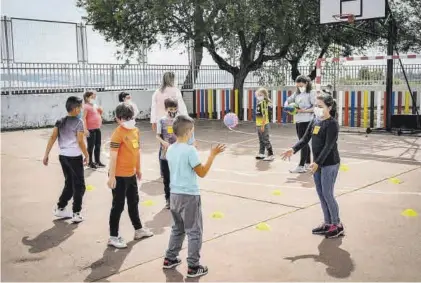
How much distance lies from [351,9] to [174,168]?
12059 millimetres

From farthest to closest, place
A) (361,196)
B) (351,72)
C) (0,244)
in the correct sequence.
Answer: (351,72)
(361,196)
(0,244)

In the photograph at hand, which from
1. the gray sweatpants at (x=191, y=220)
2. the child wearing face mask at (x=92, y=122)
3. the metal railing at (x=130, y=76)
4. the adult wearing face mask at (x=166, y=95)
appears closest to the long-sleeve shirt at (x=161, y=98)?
the adult wearing face mask at (x=166, y=95)

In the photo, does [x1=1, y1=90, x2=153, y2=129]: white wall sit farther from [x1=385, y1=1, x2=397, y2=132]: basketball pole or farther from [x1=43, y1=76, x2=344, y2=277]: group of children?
[x1=43, y1=76, x2=344, y2=277]: group of children

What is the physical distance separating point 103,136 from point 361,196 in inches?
380

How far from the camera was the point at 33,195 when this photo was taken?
24.5 feet

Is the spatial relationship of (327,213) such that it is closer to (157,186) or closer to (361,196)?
(361,196)

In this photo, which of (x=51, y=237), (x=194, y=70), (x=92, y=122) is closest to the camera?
(x=51, y=237)

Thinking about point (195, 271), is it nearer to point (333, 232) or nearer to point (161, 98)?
point (333, 232)

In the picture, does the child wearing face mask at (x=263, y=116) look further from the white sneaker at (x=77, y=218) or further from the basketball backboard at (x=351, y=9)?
the basketball backboard at (x=351, y=9)

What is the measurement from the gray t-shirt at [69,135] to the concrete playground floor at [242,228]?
0.87 m

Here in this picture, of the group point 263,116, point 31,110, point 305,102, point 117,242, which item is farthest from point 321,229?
point 31,110

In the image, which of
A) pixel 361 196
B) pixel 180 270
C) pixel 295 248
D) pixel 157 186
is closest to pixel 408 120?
pixel 361 196

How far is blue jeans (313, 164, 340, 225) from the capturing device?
17.2 feet

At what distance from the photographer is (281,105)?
17859 mm
